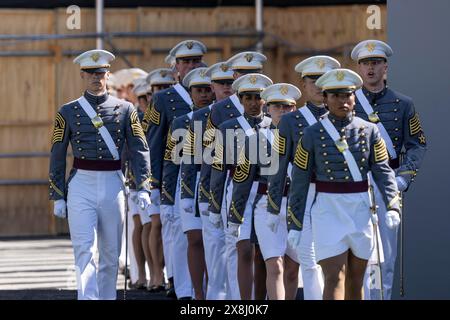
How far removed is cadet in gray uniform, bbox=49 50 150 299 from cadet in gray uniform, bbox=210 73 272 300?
62 centimetres

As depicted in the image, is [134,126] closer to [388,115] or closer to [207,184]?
[207,184]

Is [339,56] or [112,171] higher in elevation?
[339,56]

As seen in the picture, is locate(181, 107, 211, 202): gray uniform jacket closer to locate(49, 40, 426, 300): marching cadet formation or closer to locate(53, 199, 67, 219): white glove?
locate(49, 40, 426, 300): marching cadet formation

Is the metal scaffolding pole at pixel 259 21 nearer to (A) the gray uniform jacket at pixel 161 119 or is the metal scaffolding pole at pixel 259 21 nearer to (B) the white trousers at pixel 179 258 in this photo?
(A) the gray uniform jacket at pixel 161 119

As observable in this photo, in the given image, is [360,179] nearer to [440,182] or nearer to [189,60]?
[440,182]

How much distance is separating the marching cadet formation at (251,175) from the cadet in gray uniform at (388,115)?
0.04 ft

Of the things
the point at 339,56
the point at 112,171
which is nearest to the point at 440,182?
the point at 112,171

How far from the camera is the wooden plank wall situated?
21.2m

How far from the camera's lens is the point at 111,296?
12453 millimetres

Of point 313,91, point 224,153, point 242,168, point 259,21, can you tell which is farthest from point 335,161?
point 259,21

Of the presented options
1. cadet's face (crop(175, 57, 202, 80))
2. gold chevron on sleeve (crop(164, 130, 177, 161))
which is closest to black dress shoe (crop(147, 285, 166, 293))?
gold chevron on sleeve (crop(164, 130, 177, 161))

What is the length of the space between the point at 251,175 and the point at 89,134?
142cm

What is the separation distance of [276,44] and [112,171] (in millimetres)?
9561

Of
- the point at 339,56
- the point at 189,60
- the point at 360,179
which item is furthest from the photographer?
the point at 339,56
